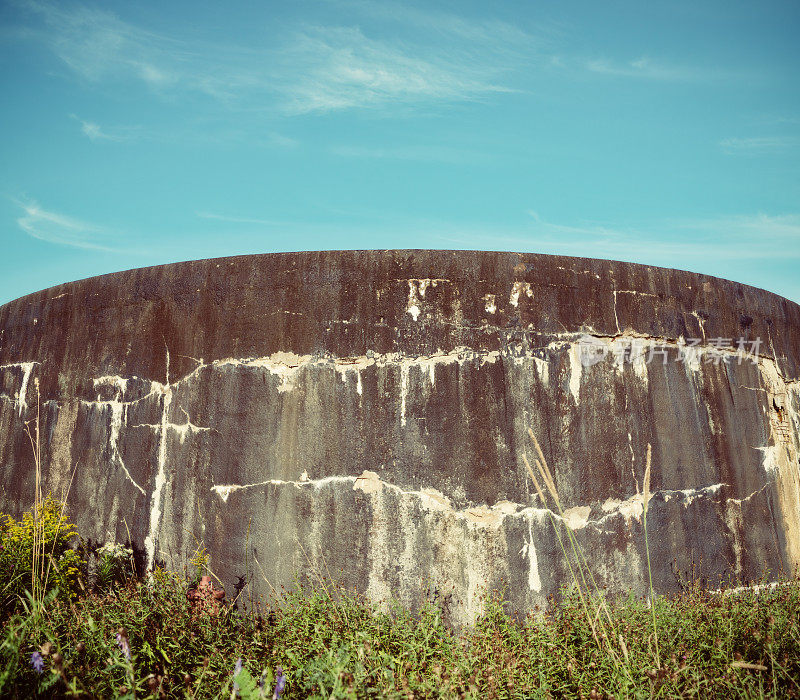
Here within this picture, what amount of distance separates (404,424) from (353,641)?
42.3 inches

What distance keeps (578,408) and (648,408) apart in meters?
0.46

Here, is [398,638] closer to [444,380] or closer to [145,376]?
[444,380]

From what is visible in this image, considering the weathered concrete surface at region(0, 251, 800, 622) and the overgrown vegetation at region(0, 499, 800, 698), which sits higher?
the weathered concrete surface at region(0, 251, 800, 622)

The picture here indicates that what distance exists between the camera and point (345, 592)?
2973 millimetres

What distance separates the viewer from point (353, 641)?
2447mm

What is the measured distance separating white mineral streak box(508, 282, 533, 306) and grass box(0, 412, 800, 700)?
0.85 m

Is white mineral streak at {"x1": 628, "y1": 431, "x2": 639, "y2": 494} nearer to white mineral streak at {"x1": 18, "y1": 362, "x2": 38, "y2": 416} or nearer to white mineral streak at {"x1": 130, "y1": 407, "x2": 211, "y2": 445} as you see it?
white mineral streak at {"x1": 130, "y1": 407, "x2": 211, "y2": 445}

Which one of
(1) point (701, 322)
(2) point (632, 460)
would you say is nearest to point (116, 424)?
(2) point (632, 460)

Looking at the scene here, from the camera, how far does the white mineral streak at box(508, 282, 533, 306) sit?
3320 millimetres

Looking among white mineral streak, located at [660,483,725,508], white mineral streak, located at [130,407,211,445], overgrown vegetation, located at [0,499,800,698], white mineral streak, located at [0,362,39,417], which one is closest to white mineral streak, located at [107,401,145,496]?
white mineral streak, located at [130,407,211,445]

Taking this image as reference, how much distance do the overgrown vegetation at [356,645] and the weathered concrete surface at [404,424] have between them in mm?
181

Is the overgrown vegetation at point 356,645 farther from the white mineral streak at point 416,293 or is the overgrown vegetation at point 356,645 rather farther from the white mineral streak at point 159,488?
the white mineral streak at point 416,293

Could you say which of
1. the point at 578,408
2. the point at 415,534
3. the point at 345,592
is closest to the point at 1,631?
the point at 345,592

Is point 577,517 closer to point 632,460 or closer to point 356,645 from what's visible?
point 632,460
